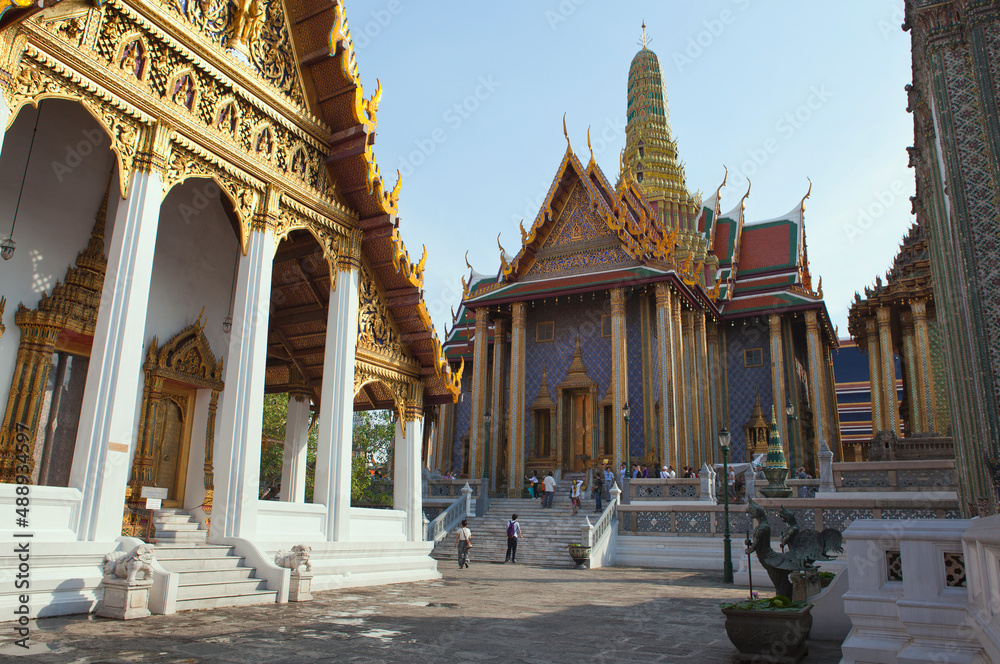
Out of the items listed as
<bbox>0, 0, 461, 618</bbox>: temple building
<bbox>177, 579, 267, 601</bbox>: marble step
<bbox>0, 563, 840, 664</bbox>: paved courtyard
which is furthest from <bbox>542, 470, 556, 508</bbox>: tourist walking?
<bbox>177, 579, 267, 601</bbox>: marble step

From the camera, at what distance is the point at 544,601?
7801 millimetres

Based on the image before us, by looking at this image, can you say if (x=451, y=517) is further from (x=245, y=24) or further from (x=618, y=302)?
(x=245, y=24)

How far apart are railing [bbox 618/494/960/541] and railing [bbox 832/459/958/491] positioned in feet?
1.74

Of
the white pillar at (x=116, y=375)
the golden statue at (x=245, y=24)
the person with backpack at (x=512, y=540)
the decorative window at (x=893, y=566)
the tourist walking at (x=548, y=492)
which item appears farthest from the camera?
the tourist walking at (x=548, y=492)

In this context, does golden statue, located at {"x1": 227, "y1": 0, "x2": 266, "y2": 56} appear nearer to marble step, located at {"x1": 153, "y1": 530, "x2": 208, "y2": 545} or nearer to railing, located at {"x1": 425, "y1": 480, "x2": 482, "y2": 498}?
marble step, located at {"x1": 153, "y1": 530, "x2": 208, "y2": 545}

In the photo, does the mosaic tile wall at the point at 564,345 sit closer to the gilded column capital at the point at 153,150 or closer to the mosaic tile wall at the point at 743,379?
the mosaic tile wall at the point at 743,379

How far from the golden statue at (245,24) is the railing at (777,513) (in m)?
9.70

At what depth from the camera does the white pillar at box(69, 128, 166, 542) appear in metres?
5.63

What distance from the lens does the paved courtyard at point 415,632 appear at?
4.32 m

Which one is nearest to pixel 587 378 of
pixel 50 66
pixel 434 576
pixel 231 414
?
pixel 434 576

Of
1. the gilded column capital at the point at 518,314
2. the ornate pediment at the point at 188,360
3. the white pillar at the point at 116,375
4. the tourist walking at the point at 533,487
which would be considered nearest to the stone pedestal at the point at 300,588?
the white pillar at the point at 116,375

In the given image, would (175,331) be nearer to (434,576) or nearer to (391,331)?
(391,331)

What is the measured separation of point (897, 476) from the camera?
40.9ft

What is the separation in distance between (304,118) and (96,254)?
2821mm
